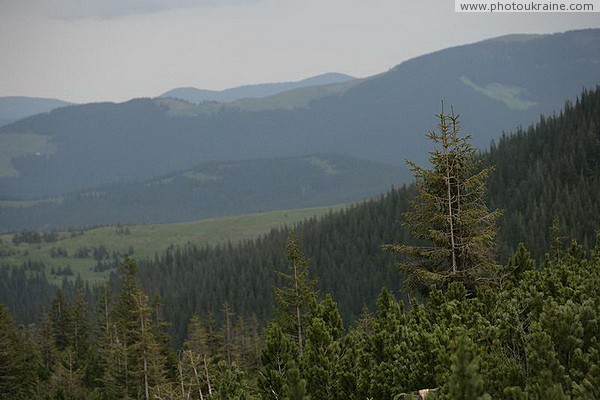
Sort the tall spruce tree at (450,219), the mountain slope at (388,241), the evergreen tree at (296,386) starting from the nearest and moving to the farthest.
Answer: the evergreen tree at (296,386) → the tall spruce tree at (450,219) → the mountain slope at (388,241)

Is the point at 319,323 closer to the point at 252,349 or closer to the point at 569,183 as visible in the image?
the point at 252,349

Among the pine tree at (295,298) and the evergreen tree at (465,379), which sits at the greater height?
the evergreen tree at (465,379)

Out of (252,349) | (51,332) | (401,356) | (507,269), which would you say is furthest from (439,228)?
(51,332)

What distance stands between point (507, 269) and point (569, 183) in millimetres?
174360

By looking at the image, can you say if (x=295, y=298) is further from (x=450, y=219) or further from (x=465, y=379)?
(x=465, y=379)

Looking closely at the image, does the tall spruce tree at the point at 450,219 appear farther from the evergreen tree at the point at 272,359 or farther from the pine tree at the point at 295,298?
the pine tree at the point at 295,298

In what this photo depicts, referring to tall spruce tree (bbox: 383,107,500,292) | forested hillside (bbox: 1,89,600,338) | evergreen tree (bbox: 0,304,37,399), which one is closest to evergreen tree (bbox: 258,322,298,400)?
tall spruce tree (bbox: 383,107,500,292)

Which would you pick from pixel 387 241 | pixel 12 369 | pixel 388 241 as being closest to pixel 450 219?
pixel 12 369

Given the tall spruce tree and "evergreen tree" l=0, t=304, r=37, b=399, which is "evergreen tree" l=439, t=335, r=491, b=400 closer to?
the tall spruce tree

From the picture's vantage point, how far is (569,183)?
18375 cm

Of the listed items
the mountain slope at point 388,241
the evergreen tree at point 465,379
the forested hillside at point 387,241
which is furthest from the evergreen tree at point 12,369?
the mountain slope at point 388,241

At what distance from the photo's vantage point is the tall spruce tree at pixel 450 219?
1009 inches

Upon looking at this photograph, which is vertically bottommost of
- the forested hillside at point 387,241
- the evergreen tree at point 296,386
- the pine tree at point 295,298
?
the forested hillside at point 387,241

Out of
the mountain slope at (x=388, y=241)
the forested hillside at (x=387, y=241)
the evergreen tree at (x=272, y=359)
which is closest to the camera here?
the evergreen tree at (x=272, y=359)
